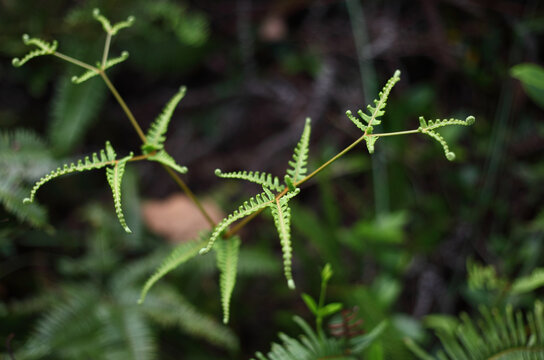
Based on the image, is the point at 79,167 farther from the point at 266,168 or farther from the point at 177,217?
the point at 266,168

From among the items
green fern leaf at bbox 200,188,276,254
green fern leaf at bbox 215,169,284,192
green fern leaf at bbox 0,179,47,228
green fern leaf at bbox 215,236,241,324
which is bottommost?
green fern leaf at bbox 215,236,241,324

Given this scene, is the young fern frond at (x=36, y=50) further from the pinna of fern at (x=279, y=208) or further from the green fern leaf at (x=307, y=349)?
the green fern leaf at (x=307, y=349)

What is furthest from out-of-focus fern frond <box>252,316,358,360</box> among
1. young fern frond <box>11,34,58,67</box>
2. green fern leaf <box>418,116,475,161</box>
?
young fern frond <box>11,34,58,67</box>

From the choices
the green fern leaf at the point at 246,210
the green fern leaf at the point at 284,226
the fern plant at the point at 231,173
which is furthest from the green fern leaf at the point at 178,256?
the green fern leaf at the point at 284,226

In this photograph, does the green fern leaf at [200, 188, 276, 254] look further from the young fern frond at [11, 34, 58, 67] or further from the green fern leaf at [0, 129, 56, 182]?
the green fern leaf at [0, 129, 56, 182]

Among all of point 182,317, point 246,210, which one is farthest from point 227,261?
point 182,317

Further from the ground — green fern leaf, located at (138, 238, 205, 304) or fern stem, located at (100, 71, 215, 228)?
fern stem, located at (100, 71, 215, 228)

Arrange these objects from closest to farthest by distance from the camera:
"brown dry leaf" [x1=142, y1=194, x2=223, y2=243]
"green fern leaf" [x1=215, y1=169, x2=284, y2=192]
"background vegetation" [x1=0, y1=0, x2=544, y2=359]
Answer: "green fern leaf" [x1=215, y1=169, x2=284, y2=192] < "background vegetation" [x1=0, y1=0, x2=544, y2=359] < "brown dry leaf" [x1=142, y1=194, x2=223, y2=243]

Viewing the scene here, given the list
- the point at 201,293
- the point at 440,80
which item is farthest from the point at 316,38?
the point at 201,293
